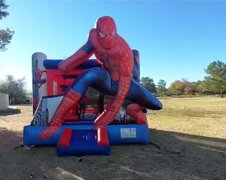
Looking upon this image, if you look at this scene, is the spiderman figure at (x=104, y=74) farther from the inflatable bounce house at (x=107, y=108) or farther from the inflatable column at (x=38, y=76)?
the inflatable column at (x=38, y=76)

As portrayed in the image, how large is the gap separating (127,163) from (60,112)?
246cm

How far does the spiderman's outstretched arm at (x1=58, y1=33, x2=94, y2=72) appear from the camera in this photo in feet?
28.1

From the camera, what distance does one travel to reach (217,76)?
73188mm

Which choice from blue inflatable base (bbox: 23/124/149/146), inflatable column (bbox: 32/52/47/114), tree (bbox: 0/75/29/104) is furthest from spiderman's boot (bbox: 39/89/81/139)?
tree (bbox: 0/75/29/104)

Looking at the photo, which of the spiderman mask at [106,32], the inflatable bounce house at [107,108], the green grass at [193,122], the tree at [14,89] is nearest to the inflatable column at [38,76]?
the inflatable bounce house at [107,108]

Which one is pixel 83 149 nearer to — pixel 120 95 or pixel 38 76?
pixel 120 95

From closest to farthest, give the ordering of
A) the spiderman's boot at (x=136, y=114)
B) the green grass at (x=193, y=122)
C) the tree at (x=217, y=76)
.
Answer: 1. the spiderman's boot at (x=136, y=114)
2. the green grass at (x=193, y=122)
3. the tree at (x=217, y=76)

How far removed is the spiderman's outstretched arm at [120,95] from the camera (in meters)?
8.67

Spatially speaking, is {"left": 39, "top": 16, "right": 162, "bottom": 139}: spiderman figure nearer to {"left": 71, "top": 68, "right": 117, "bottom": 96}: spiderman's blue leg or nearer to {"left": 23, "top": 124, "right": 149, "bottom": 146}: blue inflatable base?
{"left": 71, "top": 68, "right": 117, "bottom": 96}: spiderman's blue leg

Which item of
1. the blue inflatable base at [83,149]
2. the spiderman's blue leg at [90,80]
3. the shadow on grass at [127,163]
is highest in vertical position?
the spiderman's blue leg at [90,80]

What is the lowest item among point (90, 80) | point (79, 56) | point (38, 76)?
point (90, 80)

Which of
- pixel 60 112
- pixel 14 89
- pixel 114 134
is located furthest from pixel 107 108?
pixel 14 89

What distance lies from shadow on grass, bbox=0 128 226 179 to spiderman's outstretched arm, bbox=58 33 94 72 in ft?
7.17

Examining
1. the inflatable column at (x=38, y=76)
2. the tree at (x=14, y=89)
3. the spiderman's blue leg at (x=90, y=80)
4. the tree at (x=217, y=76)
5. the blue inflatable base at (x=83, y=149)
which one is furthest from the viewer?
the tree at (x=217, y=76)
